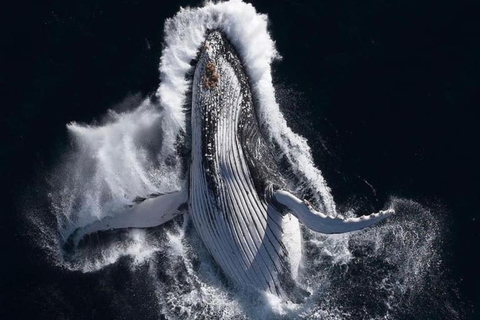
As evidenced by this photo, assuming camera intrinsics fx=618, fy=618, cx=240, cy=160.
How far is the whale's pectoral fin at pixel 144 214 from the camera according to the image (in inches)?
981

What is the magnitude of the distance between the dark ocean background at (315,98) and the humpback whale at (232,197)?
2383mm

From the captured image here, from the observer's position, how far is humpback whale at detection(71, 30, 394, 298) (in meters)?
22.7

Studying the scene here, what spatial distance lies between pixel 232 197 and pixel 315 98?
6256mm

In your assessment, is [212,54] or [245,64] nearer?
[212,54]

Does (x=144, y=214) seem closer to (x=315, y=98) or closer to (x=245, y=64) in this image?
(x=245, y=64)

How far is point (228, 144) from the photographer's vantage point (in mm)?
23359

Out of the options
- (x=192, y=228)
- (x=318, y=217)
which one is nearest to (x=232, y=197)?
(x=192, y=228)

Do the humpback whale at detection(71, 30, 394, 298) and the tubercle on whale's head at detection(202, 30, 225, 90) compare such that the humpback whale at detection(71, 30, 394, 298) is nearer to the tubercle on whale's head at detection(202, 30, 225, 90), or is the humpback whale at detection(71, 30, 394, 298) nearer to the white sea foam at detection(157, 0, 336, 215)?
the tubercle on whale's head at detection(202, 30, 225, 90)

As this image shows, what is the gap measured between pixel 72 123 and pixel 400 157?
13.9m

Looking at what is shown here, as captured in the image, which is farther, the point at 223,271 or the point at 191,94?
the point at 191,94

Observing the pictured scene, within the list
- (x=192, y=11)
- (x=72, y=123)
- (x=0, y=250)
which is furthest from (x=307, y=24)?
(x=0, y=250)

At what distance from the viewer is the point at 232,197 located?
2288 centimetres

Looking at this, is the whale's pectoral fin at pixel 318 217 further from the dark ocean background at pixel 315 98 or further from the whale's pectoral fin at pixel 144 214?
the whale's pectoral fin at pixel 144 214

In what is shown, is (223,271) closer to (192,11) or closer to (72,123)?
(72,123)
